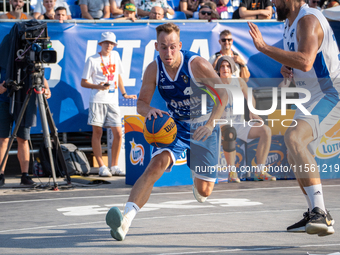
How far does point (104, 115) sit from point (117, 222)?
17.3ft

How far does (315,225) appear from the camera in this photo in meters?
4.20

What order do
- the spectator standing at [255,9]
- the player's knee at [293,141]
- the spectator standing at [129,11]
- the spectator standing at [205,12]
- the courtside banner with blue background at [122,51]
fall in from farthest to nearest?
the spectator standing at [255,9] → the spectator standing at [205,12] → the spectator standing at [129,11] → the courtside banner with blue background at [122,51] → the player's knee at [293,141]

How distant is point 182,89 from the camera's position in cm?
494

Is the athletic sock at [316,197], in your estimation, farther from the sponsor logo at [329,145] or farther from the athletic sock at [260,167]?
the sponsor logo at [329,145]

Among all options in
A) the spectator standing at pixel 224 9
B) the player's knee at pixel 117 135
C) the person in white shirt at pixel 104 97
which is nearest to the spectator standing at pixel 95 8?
the person in white shirt at pixel 104 97

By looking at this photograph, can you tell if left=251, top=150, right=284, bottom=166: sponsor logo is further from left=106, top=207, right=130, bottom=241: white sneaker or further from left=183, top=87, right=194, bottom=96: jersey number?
left=106, top=207, right=130, bottom=241: white sneaker

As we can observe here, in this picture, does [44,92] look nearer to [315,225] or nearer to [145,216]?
[145,216]

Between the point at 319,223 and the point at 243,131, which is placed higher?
the point at 319,223

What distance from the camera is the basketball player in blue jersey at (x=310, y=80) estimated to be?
4.30 metres

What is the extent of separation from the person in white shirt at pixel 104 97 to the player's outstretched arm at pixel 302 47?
5334 millimetres

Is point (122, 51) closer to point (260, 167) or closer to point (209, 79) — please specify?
point (260, 167)

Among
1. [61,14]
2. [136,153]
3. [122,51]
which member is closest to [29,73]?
[136,153]

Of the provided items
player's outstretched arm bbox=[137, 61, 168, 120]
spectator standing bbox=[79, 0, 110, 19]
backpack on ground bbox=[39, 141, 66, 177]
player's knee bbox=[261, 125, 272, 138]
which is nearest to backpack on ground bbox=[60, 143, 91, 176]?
backpack on ground bbox=[39, 141, 66, 177]

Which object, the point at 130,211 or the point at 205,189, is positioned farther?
the point at 205,189
